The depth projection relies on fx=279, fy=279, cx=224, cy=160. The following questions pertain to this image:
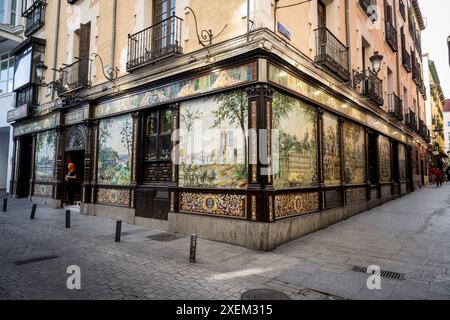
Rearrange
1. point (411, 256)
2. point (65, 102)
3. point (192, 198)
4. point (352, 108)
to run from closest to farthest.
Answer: point (411, 256)
point (192, 198)
point (352, 108)
point (65, 102)

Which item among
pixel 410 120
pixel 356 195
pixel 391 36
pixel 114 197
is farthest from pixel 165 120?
pixel 410 120

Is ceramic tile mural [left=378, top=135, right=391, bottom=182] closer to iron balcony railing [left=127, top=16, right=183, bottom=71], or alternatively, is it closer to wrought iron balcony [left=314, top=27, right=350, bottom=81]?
wrought iron balcony [left=314, top=27, right=350, bottom=81]

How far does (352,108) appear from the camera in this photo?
1119cm

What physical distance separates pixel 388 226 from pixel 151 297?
25.0 ft

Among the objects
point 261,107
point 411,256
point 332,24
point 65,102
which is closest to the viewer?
point 411,256

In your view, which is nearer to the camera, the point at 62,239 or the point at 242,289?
the point at 242,289

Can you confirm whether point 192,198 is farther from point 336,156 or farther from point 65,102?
point 65,102

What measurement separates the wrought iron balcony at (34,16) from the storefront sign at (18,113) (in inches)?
173

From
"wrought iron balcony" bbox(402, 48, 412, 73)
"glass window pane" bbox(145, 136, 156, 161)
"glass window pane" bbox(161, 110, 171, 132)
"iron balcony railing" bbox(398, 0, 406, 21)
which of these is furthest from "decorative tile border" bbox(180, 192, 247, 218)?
"iron balcony railing" bbox(398, 0, 406, 21)

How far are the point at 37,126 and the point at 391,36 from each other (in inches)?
805

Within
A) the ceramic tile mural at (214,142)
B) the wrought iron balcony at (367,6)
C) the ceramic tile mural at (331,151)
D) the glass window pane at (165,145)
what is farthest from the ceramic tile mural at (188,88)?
the wrought iron balcony at (367,6)

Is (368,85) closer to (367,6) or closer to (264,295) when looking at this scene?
(367,6)

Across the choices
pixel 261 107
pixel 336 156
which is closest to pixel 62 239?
pixel 261 107

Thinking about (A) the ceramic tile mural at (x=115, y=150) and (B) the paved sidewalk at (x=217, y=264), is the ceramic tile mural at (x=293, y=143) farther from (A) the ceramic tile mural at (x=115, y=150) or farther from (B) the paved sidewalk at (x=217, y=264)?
(A) the ceramic tile mural at (x=115, y=150)
